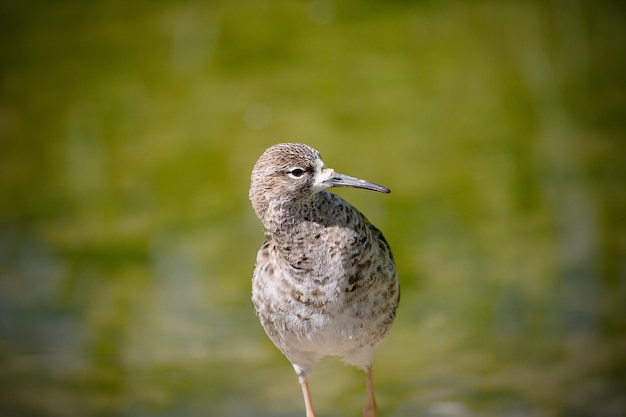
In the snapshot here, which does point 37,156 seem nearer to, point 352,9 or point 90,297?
point 90,297

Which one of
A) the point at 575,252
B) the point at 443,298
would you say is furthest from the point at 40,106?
the point at 575,252

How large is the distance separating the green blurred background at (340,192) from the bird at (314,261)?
6.29 ft

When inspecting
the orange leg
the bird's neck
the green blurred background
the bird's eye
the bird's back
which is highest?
the green blurred background

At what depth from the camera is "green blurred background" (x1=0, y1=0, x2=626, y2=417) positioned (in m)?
7.27

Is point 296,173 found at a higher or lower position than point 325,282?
higher

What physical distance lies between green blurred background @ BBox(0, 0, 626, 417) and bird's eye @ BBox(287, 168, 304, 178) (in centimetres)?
272

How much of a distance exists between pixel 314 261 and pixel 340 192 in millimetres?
3862

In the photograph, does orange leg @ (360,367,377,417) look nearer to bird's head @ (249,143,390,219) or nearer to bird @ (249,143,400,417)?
bird @ (249,143,400,417)

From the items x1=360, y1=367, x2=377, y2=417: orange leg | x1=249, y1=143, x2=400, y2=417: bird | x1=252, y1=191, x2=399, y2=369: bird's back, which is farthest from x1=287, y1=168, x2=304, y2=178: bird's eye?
x1=360, y1=367, x2=377, y2=417: orange leg

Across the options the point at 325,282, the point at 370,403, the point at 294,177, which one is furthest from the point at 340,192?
the point at 294,177

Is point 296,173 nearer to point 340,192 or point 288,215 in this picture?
point 288,215

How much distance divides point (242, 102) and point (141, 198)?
1524mm

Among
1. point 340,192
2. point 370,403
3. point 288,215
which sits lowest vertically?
point 370,403

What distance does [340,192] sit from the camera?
876 cm
